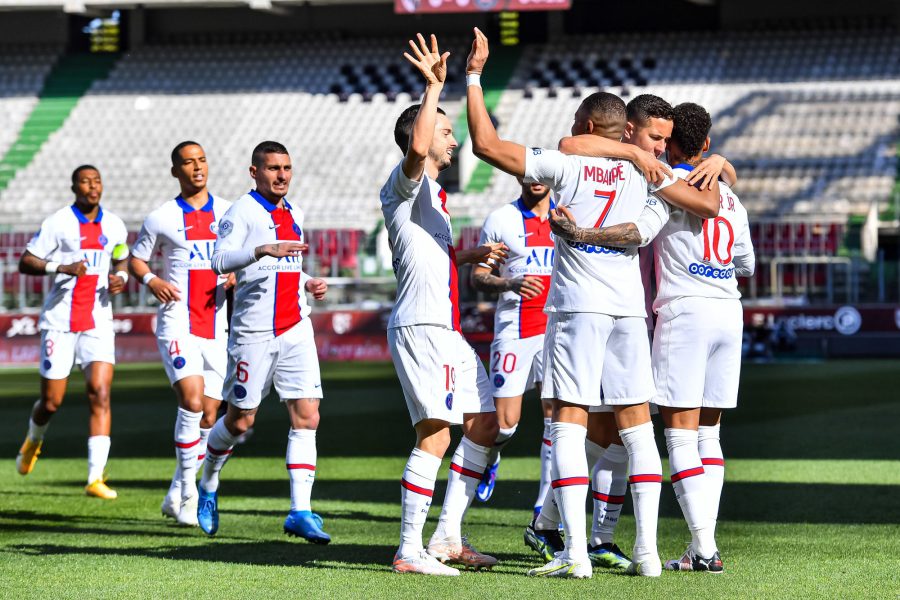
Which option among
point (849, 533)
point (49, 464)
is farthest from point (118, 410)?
point (849, 533)

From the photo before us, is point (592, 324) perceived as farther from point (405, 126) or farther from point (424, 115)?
point (405, 126)

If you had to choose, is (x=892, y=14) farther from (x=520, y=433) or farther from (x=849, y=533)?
(x=849, y=533)

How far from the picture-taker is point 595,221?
5879mm

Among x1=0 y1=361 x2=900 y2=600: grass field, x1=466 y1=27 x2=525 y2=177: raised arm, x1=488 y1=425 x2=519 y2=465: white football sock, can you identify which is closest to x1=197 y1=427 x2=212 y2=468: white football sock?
x1=0 y1=361 x2=900 y2=600: grass field

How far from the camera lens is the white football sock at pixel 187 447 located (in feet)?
26.1

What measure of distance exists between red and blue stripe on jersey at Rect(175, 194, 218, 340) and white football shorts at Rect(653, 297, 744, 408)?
125 inches

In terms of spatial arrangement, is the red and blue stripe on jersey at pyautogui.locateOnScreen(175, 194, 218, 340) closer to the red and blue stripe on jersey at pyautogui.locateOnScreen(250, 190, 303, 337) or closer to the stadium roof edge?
the red and blue stripe on jersey at pyautogui.locateOnScreen(250, 190, 303, 337)

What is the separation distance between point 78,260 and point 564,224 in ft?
16.8

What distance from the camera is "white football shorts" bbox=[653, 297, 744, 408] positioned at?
6.00 meters

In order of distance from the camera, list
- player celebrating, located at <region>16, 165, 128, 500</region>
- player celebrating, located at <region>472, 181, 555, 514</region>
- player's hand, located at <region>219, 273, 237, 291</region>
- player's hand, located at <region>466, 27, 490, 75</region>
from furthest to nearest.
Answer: player celebrating, located at <region>16, 165, 128, 500</region>, player's hand, located at <region>219, 273, 237, 291</region>, player celebrating, located at <region>472, 181, 555, 514</region>, player's hand, located at <region>466, 27, 490, 75</region>

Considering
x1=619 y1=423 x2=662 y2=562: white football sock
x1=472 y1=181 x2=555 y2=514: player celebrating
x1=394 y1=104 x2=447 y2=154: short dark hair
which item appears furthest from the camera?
x1=472 y1=181 x2=555 y2=514: player celebrating

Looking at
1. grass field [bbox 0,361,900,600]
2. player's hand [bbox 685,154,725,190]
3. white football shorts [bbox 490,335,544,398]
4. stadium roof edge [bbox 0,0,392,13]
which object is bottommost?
grass field [bbox 0,361,900,600]

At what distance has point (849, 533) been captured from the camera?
7.06m

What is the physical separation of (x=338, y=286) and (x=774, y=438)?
14.7 m
